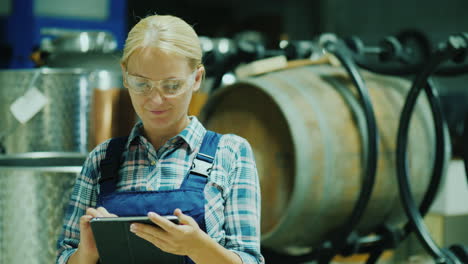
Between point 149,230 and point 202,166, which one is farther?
point 202,166

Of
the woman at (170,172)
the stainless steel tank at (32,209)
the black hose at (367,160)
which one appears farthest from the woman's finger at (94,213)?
the black hose at (367,160)

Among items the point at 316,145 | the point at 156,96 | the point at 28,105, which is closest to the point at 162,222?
the point at 156,96

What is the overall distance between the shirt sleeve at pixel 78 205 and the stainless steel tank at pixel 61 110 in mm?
686

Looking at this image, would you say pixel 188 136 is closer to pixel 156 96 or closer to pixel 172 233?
pixel 156 96

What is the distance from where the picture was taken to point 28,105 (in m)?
1.80

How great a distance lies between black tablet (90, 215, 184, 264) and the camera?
0.99 metres

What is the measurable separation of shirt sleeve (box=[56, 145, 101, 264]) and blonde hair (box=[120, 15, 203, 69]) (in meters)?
0.24

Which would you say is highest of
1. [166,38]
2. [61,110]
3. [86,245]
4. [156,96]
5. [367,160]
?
[166,38]

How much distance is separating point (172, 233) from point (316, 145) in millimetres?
1531

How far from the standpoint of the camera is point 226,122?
281cm

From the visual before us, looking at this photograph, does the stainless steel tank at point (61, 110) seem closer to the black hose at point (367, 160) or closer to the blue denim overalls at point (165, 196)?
the blue denim overalls at point (165, 196)

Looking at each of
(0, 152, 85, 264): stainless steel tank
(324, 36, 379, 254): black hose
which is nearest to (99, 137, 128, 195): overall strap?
(0, 152, 85, 264): stainless steel tank

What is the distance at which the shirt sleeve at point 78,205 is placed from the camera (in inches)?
46.3

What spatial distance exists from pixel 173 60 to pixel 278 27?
6224mm
